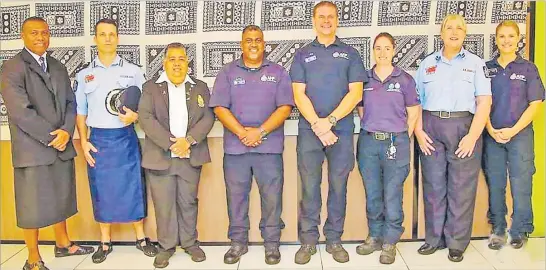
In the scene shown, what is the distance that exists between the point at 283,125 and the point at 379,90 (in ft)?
2.42

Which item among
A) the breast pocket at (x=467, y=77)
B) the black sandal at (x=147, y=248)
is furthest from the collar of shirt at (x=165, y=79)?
the breast pocket at (x=467, y=77)

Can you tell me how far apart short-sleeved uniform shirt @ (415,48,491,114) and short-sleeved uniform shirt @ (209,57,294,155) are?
1.02m

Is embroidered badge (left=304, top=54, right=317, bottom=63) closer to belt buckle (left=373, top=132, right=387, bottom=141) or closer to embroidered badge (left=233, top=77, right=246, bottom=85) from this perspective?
embroidered badge (left=233, top=77, right=246, bottom=85)

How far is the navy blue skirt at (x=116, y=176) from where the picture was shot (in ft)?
13.1

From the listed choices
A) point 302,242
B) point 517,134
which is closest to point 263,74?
point 302,242

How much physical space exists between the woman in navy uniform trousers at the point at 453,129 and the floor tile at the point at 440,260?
0.21 ft

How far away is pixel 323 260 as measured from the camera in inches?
156

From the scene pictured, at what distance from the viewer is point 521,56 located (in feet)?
13.8

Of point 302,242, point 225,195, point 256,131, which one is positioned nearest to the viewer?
point 256,131

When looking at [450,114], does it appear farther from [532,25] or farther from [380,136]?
[532,25]

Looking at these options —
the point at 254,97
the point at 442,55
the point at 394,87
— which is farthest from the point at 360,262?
the point at 442,55

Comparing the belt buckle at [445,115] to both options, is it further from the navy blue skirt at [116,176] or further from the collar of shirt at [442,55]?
the navy blue skirt at [116,176]

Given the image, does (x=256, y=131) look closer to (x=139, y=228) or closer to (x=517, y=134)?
(x=139, y=228)

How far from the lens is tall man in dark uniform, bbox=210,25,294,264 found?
3.83 m
